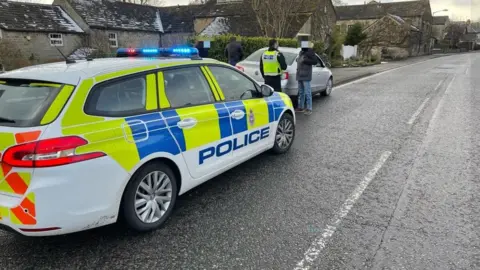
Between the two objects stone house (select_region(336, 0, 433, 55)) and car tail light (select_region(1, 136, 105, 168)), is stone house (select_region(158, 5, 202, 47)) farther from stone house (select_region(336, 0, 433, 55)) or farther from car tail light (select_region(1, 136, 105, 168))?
car tail light (select_region(1, 136, 105, 168))

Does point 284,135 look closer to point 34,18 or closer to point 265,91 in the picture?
point 265,91

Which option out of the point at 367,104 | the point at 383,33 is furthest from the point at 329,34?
the point at 367,104

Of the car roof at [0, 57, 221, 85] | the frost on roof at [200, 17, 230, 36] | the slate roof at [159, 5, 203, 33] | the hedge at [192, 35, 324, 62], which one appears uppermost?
the slate roof at [159, 5, 203, 33]

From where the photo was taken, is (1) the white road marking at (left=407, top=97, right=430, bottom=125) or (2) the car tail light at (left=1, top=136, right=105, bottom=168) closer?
(2) the car tail light at (left=1, top=136, right=105, bottom=168)

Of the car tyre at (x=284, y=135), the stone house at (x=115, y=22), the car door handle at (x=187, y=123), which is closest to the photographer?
the car door handle at (x=187, y=123)

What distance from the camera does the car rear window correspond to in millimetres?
2748

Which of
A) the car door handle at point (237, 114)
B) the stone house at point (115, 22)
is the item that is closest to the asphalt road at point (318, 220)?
the car door handle at point (237, 114)

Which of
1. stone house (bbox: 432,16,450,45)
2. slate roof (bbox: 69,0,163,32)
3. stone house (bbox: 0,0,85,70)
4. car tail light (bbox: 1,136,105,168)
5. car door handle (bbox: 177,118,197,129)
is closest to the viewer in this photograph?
car tail light (bbox: 1,136,105,168)

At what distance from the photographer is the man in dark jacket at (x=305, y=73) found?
8.59 meters

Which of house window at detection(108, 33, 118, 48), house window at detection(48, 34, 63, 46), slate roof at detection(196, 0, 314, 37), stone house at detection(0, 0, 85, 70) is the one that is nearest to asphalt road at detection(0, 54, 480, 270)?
slate roof at detection(196, 0, 314, 37)

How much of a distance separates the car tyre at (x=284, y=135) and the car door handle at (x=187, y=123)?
78.8 inches

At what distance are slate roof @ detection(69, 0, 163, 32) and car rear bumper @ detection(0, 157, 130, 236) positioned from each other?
109 ft

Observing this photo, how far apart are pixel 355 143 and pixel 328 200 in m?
2.52

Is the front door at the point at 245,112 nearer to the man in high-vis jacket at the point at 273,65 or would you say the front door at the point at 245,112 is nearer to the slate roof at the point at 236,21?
the man in high-vis jacket at the point at 273,65
